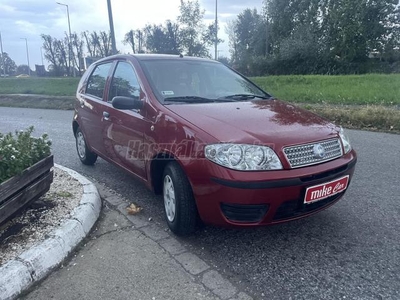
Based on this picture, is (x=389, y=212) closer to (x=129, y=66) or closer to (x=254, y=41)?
(x=129, y=66)

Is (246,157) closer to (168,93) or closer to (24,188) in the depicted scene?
(168,93)

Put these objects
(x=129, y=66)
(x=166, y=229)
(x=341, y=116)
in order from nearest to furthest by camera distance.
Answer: (x=166, y=229)
(x=129, y=66)
(x=341, y=116)

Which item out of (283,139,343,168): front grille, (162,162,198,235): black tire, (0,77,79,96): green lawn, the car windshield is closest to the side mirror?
the car windshield

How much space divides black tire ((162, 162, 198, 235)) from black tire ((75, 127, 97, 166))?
264 centimetres

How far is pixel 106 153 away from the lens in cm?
429

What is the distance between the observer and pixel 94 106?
4.43m

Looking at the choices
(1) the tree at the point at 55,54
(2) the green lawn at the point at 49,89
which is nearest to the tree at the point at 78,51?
(1) the tree at the point at 55,54

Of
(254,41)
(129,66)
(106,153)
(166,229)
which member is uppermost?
(254,41)

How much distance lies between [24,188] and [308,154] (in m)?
2.44

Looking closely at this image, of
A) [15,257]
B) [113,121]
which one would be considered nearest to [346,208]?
[113,121]

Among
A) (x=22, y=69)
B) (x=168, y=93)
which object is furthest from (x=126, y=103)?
(x=22, y=69)

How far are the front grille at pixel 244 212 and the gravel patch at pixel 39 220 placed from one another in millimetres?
1499

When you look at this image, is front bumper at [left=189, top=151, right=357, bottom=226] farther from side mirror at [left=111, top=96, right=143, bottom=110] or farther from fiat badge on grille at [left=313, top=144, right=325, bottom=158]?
side mirror at [left=111, top=96, right=143, bottom=110]

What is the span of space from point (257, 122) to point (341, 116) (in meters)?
6.25
